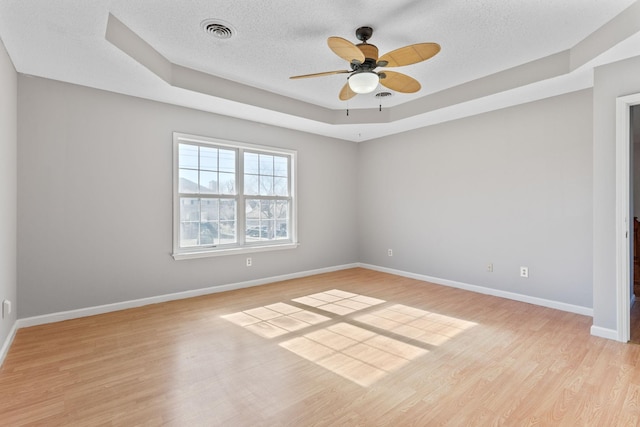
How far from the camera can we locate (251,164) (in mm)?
4930

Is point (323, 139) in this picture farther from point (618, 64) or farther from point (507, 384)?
point (507, 384)

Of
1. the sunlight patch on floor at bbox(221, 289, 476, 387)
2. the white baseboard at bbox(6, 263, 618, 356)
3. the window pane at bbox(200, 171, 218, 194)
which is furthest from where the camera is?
the window pane at bbox(200, 171, 218, 194)

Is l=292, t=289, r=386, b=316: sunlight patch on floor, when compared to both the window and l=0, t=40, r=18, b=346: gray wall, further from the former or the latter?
l=0, t=40, r=18, b=346: gray wall

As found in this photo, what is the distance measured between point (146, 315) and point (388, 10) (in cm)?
380

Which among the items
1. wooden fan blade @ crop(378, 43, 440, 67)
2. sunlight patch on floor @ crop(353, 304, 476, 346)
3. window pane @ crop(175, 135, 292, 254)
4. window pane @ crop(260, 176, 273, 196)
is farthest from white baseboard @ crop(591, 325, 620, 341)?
window pane @ crop(260, 176, 273, 196)

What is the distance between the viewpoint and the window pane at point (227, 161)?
461 centimetres

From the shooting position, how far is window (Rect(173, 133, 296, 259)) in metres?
4.26

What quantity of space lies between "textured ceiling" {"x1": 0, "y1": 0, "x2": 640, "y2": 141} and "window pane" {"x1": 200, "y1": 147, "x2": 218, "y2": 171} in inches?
22.5

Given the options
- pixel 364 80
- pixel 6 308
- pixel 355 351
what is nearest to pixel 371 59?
pixel 364 80

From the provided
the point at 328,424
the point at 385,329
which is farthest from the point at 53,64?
the point at 385,329

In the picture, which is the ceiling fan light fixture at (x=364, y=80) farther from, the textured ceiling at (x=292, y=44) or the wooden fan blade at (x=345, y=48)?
the textured ceiling at (x=292, y=44)

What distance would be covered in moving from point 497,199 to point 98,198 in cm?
495

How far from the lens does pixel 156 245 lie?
4.00 meters

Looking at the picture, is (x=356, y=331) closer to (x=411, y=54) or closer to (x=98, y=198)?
(x=411, y=54)
